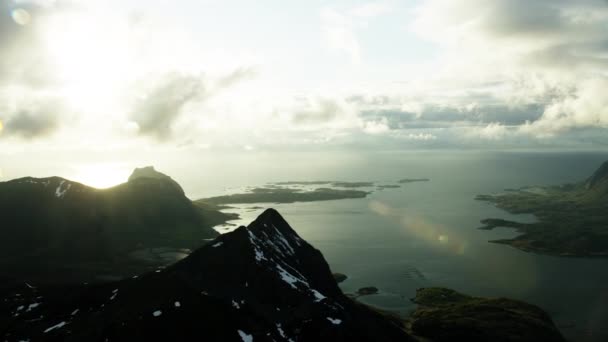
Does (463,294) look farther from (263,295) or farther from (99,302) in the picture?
(99,302)

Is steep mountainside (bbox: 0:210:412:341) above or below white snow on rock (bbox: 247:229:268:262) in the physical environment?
below

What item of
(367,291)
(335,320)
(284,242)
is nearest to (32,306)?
(284,242)

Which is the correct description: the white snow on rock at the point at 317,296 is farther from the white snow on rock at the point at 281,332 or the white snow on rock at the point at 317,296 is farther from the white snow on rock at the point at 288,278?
the white snow on rock at the point at 281,332

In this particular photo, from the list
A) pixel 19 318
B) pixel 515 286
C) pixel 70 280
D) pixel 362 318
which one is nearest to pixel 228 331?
pixel 362 318

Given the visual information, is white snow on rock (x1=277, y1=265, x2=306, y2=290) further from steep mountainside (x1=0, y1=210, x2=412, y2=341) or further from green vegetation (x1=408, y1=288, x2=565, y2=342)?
green vegetation (x1=408, y1=288, x2=565, y2=342)

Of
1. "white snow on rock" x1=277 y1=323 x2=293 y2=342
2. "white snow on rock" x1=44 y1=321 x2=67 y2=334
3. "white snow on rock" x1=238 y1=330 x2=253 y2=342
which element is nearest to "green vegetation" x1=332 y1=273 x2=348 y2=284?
"white snow on rock" x1=277 y1=323 x2=293 y2=342

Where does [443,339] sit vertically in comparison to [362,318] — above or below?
below
